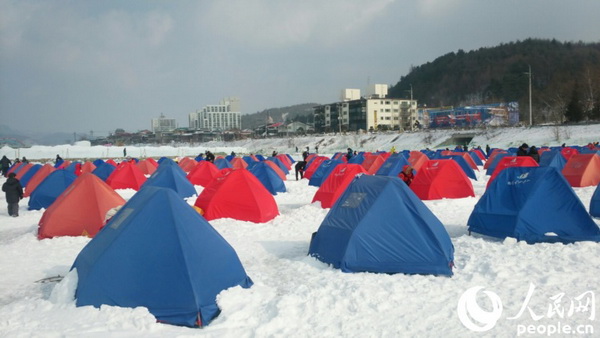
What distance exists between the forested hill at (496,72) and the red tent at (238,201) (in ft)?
266

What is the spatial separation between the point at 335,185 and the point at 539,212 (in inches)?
253

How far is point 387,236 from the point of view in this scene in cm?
726

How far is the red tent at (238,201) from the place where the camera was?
11.8 metres

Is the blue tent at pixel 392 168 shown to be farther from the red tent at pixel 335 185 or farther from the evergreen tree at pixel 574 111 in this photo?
the evergreen tree at pixel 574 111

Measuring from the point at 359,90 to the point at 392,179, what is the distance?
12669 cm

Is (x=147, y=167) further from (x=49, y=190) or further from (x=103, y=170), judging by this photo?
(x=49, y=190)

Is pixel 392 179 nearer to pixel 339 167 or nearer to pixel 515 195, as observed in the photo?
pixel 515 195

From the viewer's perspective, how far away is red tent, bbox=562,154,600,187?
1612cm

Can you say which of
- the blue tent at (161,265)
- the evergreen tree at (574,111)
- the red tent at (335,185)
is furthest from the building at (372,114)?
the blue tent at (161,265)

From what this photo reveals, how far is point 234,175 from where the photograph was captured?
475 inches

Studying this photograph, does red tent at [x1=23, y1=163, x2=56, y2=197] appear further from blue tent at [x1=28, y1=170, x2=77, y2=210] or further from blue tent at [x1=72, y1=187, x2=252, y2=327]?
blue tent at [x1=72, y1=187, x2=252, y2=327]

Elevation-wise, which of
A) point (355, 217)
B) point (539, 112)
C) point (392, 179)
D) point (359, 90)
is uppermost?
point (359, 90)

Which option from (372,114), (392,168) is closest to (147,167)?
(392,168)

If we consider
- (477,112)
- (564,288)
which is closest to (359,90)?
(477,112)
